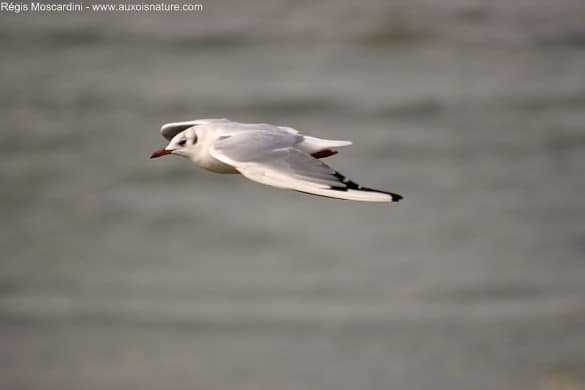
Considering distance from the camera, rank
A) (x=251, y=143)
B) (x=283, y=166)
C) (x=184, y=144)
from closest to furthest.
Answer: (x=283, y=166), (x=251, y=143), (x=184, y=144)

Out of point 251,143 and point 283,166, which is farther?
point 251,143

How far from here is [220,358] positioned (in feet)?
29.2

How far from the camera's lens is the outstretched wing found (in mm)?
A: 3008

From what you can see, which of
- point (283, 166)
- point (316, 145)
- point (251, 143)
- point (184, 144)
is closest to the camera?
point (283, 166)

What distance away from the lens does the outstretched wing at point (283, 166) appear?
3.01 metres

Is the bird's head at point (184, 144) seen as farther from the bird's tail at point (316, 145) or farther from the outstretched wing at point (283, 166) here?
the bird's tail at point (316, 145)

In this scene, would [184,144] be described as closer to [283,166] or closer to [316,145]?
[316,145]

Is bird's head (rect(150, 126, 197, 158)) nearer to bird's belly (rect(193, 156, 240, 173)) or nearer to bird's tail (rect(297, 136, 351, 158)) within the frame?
bird's belly (rect(193, 156, 240, 173))

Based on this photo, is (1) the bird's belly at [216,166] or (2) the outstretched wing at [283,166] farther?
(1) the bird's belly at [216,166]

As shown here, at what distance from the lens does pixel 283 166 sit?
130 inches

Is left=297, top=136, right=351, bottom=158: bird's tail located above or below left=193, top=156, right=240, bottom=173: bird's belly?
above

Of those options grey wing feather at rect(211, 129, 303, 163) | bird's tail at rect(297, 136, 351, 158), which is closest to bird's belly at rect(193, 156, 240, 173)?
grey wing feather at rect(211, 129, 303, 163)

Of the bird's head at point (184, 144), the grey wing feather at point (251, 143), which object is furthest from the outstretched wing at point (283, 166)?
the bird's head at point (184, 144)

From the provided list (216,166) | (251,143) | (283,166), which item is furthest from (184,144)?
(283,166)
